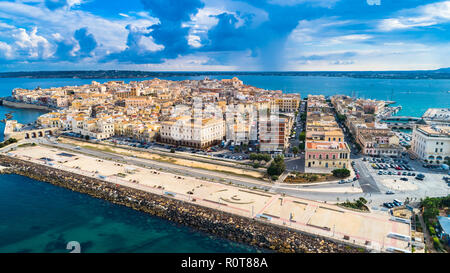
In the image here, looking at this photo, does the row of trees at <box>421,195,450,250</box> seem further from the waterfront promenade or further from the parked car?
the parked car

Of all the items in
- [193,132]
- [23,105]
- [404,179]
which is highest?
[23,105]

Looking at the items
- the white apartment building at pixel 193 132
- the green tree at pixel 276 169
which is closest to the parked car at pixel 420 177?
the green tree at pixel 276 169

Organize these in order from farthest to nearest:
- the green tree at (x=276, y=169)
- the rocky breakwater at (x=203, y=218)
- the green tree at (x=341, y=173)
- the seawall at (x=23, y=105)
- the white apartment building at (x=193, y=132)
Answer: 1. the seawall at (x=23, y=105)
2. the white apartment building at (x=193, y=132)
3. the green tree at (x=276, y=169)
4. the green tree at (x=341, y=173)
5. the rocky breakwater at (x=203, y=218)

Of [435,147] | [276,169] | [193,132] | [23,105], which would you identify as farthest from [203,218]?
[23,105]

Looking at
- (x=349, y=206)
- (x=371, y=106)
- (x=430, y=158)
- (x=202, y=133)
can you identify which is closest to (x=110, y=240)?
(x=349, y=206)

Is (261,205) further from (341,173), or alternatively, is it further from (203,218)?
(341,173)

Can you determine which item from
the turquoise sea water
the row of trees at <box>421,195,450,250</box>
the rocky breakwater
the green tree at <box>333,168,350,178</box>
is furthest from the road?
the turquoise sea water

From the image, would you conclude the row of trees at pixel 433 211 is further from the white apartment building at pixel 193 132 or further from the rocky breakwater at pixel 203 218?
the white apartment building at pixel 193 132
